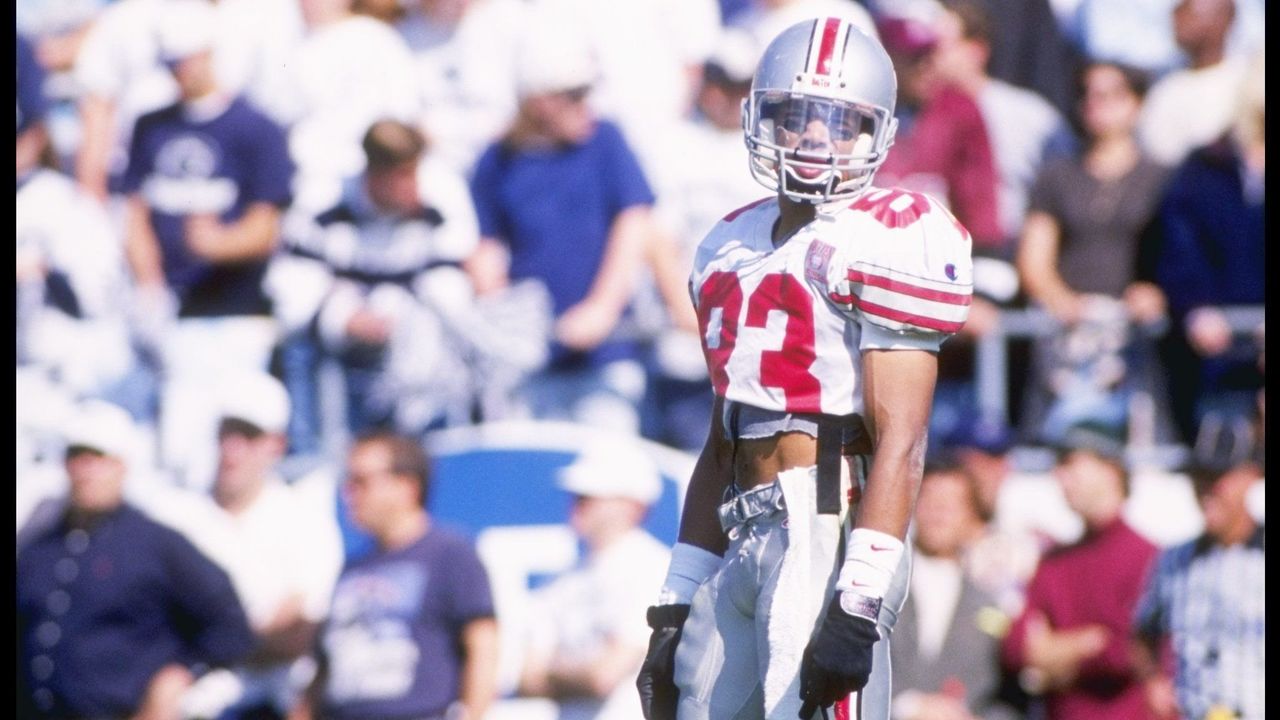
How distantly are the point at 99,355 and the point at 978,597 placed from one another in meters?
3.02

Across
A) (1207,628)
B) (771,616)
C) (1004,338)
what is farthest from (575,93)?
(771,616)

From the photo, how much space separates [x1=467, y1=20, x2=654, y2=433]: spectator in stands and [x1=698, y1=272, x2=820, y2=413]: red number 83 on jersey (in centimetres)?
267

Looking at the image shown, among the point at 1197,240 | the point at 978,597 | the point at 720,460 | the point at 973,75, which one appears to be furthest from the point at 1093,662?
the point at 720,460

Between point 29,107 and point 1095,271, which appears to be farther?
point 29,107

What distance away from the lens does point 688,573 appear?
3.51 metres

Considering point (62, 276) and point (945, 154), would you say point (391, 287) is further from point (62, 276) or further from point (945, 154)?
point (945, 154)

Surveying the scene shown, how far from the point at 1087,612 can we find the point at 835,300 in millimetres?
3140

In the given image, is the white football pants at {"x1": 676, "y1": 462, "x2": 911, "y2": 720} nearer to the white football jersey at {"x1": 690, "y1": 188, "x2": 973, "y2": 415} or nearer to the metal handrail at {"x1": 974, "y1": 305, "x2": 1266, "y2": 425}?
the white football jersey at {"x1": 690, "y1": 188, "x2": 973, "y2": 415}

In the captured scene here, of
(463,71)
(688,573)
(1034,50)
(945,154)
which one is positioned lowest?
(688,573)

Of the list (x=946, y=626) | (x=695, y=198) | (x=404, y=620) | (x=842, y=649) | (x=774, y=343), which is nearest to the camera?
(x=842, y=649)

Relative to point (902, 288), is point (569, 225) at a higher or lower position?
higher

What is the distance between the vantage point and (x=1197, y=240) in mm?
6152

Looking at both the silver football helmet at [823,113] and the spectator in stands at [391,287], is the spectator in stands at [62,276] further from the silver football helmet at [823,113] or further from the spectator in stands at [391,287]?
the silver football helmet at [823,113]

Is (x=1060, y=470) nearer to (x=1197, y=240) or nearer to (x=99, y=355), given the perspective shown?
(x=1197, y=240)
